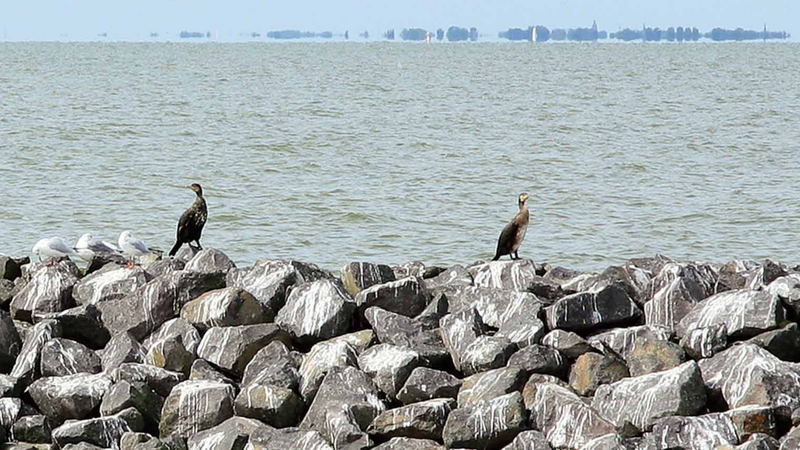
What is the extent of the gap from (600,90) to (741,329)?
50934mm

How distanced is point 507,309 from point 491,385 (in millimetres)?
985

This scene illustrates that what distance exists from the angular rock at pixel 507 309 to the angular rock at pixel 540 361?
0.75 ft

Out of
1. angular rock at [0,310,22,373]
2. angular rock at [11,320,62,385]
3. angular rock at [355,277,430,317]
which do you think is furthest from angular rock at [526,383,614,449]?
angular rock at [0,310,22,373]

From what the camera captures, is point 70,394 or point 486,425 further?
point 70,394

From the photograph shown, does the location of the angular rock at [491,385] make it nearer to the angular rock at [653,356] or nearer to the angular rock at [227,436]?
the angular rock at [653,356]

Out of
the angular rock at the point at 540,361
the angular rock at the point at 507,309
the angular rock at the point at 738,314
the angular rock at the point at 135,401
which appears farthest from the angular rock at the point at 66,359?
the angular rock at the point at 738,314

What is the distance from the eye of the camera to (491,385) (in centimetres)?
719

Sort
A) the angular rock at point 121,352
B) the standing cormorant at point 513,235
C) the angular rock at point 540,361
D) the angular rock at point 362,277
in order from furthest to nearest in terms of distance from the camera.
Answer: the standing cormorant at point 513,235 < the angular rock at point 362,277 < the angular rock at point 121,352 < the angular rock at point 540,361

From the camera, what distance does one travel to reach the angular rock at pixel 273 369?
24.8 ft

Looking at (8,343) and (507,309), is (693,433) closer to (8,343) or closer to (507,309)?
(507,309)

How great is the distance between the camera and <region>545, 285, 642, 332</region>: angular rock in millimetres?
7777

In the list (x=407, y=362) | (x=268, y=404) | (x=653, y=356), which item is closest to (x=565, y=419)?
(x=653, y=356)

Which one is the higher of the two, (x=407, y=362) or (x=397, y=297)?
(x=397, y=297)

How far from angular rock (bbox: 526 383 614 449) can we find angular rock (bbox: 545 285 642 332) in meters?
0.76
